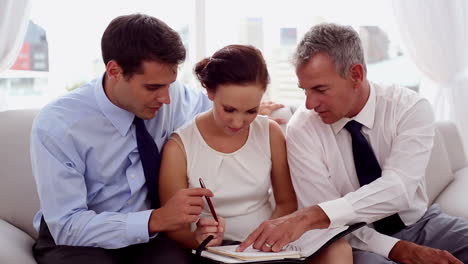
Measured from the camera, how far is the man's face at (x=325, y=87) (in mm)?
2012

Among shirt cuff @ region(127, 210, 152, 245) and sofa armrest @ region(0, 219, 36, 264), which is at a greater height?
shirt cuff @ region(127, 210, 152, 245)

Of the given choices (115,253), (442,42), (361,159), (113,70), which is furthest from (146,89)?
(442,42)

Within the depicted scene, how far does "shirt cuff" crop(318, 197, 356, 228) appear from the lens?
192 cm

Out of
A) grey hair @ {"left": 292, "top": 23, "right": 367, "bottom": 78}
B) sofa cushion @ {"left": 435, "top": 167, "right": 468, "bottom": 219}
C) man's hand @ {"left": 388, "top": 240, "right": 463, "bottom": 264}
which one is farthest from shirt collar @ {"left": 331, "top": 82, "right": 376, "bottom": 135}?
sofa cushion @ {"left": 435, "top": 167, "right": 468, "bottom": 219}

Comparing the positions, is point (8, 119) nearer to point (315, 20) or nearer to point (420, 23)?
point (315, 20)

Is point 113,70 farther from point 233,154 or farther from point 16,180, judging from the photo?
point 16,180

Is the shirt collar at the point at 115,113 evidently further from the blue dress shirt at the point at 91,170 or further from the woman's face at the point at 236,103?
the woman's face at the point at 236,103

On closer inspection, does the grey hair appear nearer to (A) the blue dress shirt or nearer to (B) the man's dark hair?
(B) the man's dark hair

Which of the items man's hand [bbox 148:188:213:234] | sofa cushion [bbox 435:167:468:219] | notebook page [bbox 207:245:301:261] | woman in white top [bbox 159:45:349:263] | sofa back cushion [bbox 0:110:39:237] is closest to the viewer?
notebook page [bbox 207:245:301:261]

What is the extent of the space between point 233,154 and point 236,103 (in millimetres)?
Result: 250

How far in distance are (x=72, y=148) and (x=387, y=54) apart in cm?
258

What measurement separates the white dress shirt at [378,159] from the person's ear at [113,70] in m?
0.63

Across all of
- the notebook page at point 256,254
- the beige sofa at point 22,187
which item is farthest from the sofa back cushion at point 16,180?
the notebook page at point 256,254

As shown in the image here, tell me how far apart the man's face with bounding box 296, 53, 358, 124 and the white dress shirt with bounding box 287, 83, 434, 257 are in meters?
0.10
